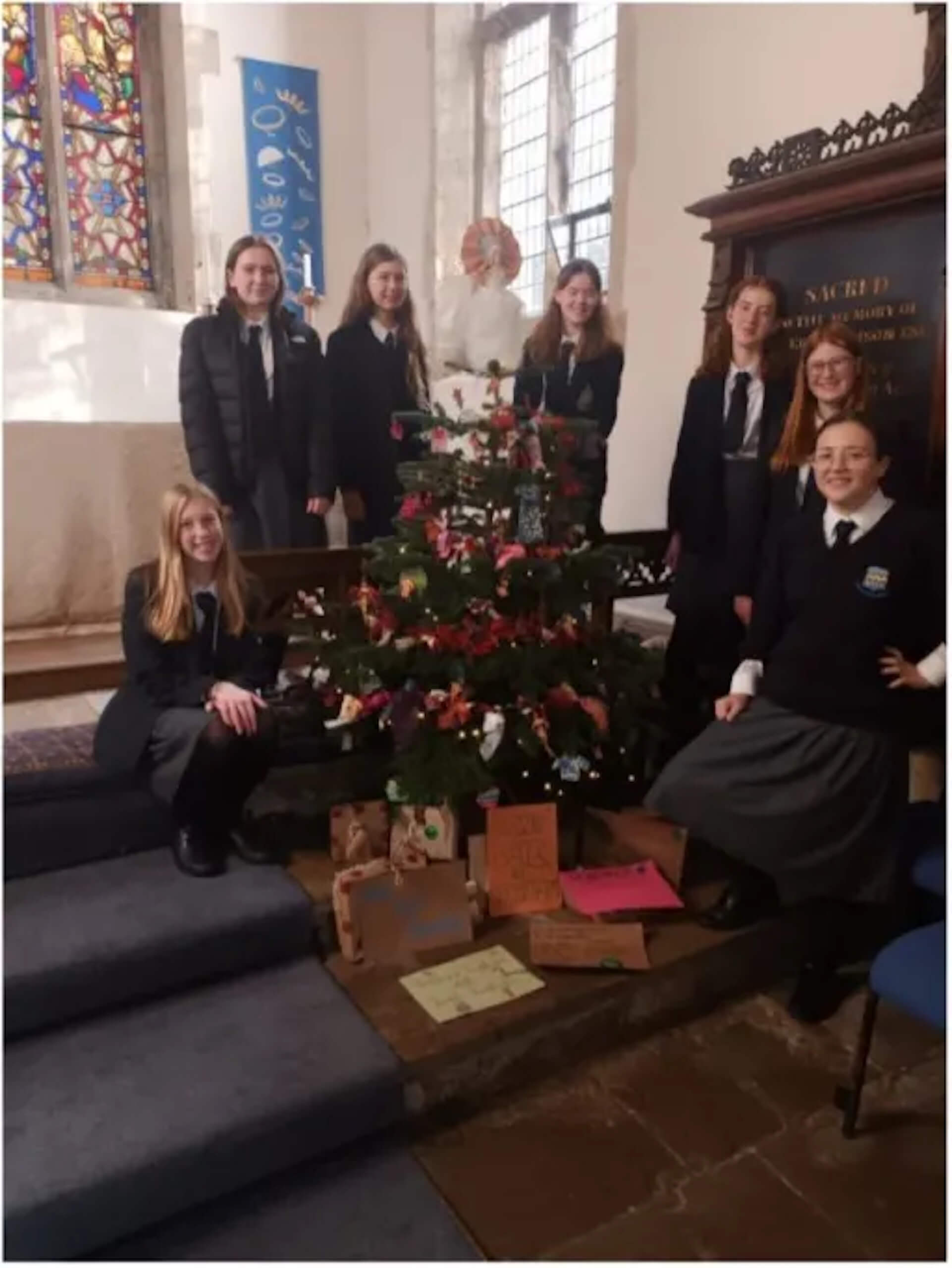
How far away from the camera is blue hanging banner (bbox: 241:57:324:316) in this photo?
4.57 meters

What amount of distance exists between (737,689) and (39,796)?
187 centimetres

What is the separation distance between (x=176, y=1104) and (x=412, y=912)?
0.72m

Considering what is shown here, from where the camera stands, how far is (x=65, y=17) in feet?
16.6

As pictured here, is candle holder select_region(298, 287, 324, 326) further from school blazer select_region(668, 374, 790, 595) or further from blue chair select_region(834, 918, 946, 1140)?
blue chair select_region(834, 918, 946, 1140)

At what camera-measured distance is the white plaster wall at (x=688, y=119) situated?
10.8 ft

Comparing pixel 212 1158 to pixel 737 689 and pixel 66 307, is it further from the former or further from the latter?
pixel 66 307

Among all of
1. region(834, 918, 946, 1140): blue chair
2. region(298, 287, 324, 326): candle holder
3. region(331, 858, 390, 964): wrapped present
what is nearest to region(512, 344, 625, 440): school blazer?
region(298, 287, 324, 326): candle holder

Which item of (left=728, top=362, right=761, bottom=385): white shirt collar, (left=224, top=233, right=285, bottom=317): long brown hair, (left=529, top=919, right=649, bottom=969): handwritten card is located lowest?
(left=529, top=919, right=649, bottom=969): handwritten card

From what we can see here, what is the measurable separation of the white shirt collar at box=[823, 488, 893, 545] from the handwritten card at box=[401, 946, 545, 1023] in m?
1.31

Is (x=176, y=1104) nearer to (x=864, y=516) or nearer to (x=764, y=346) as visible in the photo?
(x=864, y=516)

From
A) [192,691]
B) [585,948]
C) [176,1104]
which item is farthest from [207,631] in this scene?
[585,948]

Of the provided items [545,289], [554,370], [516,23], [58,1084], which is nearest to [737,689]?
[554,370]

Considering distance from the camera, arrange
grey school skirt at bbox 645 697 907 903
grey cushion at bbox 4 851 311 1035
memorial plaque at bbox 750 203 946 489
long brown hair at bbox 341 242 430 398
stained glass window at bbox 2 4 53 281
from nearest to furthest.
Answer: grey cushion at bbox 4 851 311 1035, grey school skirt at bbox 645 697 907 903, memorial plaque at bbox 750 203 946 489, long brown hair at bbox 341 242 430 398, stained glass window at bbox 2 4 53 281

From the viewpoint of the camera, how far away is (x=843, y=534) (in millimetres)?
2365
